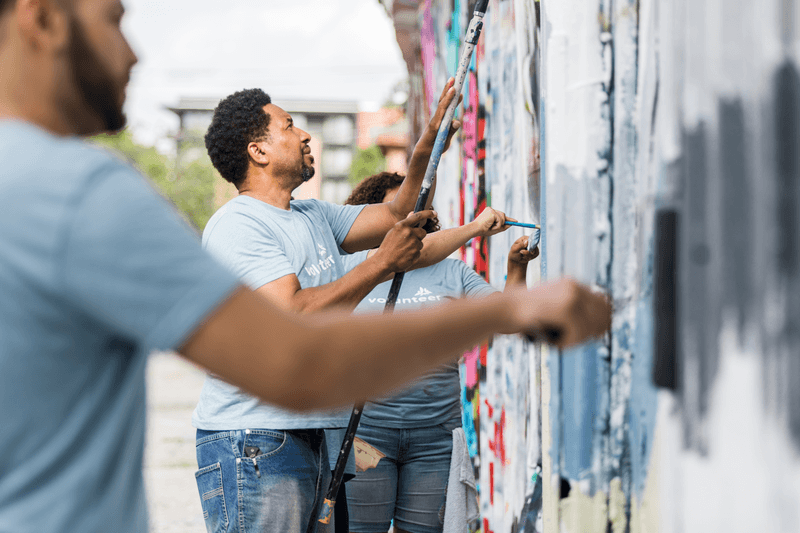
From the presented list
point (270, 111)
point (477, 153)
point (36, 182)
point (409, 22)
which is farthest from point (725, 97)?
point (409, 22)

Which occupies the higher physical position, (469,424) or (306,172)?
(306,172)

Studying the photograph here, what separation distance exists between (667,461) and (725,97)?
0.73m

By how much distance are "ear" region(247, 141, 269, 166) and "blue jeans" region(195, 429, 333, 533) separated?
0.93 metres

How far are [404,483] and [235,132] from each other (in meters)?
1.50

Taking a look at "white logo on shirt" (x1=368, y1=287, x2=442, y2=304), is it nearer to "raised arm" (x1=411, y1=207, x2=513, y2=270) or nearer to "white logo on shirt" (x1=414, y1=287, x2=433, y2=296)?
"white logo on shirt" (x1=414, y1=287, x2=433, y2=296)

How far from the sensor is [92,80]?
2.98 feet

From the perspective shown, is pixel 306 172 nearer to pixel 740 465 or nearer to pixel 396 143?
pixel 740 465

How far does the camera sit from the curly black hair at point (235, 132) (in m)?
2.54

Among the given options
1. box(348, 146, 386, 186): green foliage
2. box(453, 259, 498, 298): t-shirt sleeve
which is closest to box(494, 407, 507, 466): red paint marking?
box(453, 259, 498, 298): t-shirt sleeve

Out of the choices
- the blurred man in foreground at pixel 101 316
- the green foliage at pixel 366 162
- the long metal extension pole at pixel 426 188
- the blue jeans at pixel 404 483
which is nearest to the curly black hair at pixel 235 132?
the long metal extension pole at pixel 426 188

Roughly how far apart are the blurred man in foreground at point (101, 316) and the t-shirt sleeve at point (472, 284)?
1967 mm

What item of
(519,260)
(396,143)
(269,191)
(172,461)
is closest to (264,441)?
(269,191)

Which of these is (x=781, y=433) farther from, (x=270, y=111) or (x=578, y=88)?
(x=270, y=111)

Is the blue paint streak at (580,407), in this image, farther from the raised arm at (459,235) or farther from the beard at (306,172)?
the beard at (306,172)
